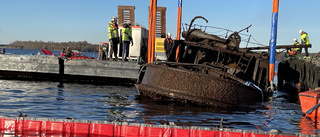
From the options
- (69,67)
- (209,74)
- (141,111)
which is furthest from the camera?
(69,67)

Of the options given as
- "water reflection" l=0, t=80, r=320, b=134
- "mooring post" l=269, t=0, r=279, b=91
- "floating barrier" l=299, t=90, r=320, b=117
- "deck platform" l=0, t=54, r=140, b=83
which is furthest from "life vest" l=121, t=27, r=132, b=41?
"floating barrier" l=299, t=90, r=320, b=117

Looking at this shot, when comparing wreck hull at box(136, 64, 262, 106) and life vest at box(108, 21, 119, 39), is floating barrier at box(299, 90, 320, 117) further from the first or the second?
life vest at box(108, 21, 119, 39)

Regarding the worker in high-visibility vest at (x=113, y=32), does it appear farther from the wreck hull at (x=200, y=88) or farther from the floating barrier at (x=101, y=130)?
the floating barrier at (x=101, y=130)

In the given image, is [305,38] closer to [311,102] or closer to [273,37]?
[273,37]

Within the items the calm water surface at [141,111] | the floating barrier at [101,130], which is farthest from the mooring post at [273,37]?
the floating barrier at [101,130]

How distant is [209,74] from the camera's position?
12.7m

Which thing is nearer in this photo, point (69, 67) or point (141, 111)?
point (141, 111)

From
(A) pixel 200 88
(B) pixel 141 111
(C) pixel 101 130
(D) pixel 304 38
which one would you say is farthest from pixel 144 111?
(D) pixel 304 38

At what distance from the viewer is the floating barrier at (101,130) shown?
6988 millimetres

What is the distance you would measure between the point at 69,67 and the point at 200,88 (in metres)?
9.32

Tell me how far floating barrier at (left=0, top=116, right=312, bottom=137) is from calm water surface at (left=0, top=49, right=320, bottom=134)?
2.31m

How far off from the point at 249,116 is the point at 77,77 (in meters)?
11.2

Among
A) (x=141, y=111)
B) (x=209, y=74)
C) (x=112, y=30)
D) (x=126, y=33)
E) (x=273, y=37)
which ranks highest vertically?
(x=112, y=30)

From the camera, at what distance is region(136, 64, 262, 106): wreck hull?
12.0 meters
